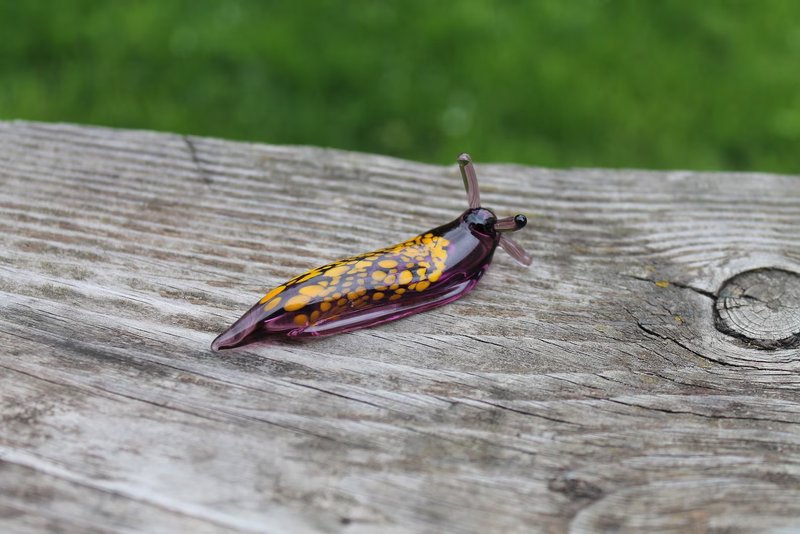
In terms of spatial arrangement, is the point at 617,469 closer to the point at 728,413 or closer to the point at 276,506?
the point at 728,413

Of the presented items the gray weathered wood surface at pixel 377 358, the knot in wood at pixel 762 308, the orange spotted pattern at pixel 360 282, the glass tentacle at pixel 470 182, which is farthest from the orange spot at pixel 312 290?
the knot in wood at pixel 762 308

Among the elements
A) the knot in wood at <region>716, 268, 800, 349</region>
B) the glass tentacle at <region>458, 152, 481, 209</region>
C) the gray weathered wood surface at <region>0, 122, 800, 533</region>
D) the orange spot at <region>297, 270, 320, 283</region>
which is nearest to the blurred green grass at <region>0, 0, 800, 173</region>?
the gray weathered wood surface at <region>0, 122, 800, 533</region>

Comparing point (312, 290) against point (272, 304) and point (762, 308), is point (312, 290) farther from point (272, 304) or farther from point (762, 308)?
point (762, 308)

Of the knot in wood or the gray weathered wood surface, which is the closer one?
the gray weathered wood surface

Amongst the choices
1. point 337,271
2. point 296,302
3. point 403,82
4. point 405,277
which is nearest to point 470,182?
point 405,277

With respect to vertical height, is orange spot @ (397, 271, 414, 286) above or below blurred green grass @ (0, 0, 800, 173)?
below

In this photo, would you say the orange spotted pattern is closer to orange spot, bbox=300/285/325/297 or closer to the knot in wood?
orange spot, bbox=300/285/325/297

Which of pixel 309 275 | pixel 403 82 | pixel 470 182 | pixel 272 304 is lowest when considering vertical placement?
pixel 272 304

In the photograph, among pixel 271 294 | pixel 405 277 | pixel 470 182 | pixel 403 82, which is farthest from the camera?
pixel 403 82
